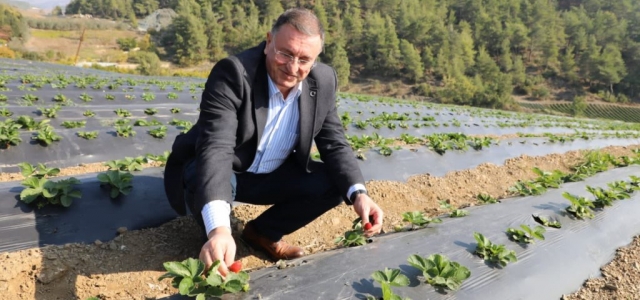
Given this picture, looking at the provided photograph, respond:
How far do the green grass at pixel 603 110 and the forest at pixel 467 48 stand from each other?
3029mm

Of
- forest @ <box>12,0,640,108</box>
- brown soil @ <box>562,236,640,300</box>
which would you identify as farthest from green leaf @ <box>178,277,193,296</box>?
forest @ <box>12,0,640,108</box>

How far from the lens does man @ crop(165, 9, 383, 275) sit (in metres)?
2.05

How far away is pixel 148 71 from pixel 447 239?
3364 centimetres

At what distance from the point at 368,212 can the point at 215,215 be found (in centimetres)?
97

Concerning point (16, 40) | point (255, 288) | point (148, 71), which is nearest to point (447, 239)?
point (255, 288)

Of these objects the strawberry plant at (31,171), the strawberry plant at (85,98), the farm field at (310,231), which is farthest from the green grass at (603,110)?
the strawberry plant at (31,171)

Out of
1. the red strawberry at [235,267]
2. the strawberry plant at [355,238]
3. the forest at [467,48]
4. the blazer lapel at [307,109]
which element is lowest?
the forest at [467,48]

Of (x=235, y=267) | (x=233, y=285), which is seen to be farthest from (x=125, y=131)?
(x=233, y=285)

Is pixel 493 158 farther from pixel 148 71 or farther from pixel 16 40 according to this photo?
pixel 16 40

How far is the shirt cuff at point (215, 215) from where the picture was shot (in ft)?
6.05

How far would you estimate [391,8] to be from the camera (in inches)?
3162

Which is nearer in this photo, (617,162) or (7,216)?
(7,216)

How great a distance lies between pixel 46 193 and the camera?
2854 millimetres

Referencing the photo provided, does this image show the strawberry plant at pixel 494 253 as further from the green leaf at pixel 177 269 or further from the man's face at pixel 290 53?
the green leaf at pixel 177 269
